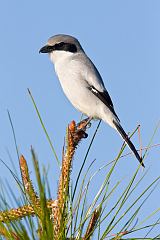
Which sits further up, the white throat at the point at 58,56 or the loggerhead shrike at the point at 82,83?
the white throat at the point at 58,56

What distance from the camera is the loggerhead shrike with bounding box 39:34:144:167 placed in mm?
4473

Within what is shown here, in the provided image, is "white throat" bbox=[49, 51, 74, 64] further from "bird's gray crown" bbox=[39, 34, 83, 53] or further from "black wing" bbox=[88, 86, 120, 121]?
"black wing" bbox=[88, 86, 120, 121]

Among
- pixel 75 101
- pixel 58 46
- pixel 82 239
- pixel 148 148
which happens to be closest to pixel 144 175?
pixel 148 148

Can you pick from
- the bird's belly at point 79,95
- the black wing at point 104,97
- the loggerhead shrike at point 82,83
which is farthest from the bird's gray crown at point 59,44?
the black wing at point 104,97

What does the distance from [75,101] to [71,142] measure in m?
2.70

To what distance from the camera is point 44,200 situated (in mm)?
1312

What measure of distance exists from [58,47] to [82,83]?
1.59 feet

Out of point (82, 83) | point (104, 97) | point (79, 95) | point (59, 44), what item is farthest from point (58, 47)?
point (104, 97)

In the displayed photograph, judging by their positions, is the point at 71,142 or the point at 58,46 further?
the point at 58,46

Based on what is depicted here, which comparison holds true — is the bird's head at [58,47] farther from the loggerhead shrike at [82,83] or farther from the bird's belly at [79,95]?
the bird's belly at [79,95]

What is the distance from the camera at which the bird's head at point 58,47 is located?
4824 mm

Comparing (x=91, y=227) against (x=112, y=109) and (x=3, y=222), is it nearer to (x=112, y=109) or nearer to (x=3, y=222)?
(x=3, y=222)

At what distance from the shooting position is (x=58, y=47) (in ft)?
15.9

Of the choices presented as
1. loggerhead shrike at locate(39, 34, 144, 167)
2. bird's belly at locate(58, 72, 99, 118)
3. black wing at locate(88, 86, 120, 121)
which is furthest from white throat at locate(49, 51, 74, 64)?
black wing at locate(88, 86, 120, 121)
